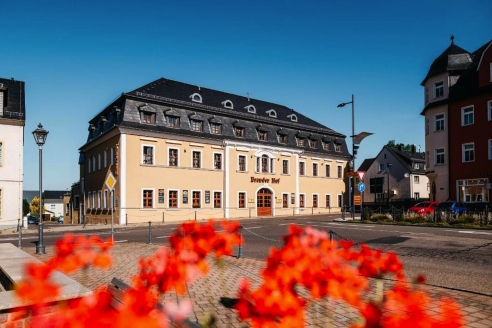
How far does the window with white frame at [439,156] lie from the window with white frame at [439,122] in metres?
1.73

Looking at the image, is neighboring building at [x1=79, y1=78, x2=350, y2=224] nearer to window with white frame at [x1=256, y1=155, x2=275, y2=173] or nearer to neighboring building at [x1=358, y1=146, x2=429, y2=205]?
window with white frame at [x1=256, y1=155, x2=275, y2=173]

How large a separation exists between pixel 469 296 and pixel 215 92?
126 ft

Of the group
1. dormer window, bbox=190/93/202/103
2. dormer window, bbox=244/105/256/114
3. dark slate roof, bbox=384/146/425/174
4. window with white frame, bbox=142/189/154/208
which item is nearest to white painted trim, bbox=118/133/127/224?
window with white frame, bbox=142/189/154/208

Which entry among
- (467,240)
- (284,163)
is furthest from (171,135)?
(467,240)

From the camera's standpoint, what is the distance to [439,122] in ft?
106

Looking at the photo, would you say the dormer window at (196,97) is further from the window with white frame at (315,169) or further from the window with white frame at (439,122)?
the window with white frame at (439,122)

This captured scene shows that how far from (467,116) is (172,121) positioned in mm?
23951

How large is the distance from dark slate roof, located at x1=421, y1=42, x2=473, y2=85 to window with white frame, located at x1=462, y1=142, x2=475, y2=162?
6492mm

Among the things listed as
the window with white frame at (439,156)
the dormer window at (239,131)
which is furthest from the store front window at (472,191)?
the dormer window at (239,131)

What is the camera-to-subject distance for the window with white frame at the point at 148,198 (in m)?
32.5

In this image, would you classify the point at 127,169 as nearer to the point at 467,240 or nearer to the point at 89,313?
the point at 467,240

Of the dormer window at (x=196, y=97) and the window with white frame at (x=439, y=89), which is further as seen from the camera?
the dormer window at (x=196, y=97)

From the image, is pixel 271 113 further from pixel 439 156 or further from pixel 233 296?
pixel 233 296

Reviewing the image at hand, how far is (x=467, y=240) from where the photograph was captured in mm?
13930
